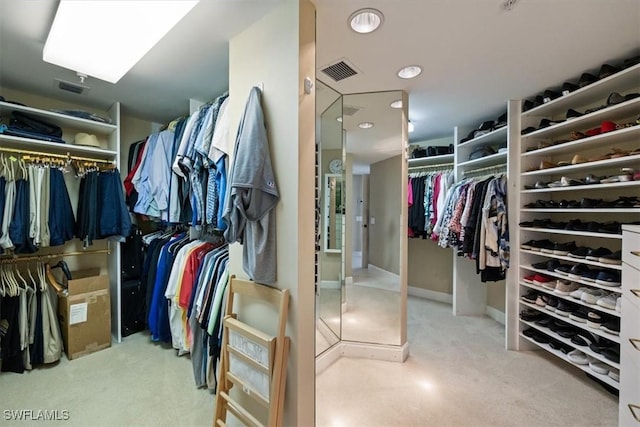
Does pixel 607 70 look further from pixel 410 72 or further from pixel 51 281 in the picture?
pixel 51 281

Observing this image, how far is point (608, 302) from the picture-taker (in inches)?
67.4

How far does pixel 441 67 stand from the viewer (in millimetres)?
1796

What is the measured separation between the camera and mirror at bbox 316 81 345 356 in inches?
86.4

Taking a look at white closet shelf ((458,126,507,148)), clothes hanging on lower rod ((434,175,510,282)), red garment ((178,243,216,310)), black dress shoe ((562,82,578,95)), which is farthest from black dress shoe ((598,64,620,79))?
red garment ((178,243,216,310))

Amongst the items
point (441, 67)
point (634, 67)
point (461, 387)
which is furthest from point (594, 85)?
point (461, 387)

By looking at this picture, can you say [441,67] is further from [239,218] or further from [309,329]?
[309,329]

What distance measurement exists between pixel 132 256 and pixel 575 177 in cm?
418

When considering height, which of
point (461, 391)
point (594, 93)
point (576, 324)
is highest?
point (594, 93)

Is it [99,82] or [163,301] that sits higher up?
[99,82]

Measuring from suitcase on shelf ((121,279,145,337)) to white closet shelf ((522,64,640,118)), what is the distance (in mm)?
3915

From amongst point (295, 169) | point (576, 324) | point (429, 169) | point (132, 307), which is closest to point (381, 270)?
point (576, 324)

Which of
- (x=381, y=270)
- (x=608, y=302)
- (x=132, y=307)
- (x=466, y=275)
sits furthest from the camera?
(x=466, y=275)

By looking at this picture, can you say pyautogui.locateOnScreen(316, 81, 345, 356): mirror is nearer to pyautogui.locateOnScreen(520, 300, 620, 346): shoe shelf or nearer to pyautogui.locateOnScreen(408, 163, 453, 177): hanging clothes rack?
pyautogui.locateOnScreen(408, 163, 453, 177): hanging clothes rack

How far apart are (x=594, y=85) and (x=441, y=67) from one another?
104 centimetres
